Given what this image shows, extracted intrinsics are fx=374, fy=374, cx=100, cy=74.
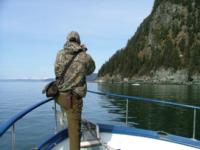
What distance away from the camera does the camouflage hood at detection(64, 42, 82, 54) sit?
20.1 feet

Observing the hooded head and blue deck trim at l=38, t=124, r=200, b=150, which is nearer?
the hooded head

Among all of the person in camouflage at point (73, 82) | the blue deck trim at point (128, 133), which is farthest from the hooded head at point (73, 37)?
the blue deck trim at point (128, 133)

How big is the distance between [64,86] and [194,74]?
18780 centimetres

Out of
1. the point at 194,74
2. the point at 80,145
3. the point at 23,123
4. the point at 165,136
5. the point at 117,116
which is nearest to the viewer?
the point at 80,145

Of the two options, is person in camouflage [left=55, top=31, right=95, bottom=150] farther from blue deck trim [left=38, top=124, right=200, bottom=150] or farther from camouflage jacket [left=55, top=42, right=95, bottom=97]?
blue deck trim [left=38, top=124, right=200, bottom=150]

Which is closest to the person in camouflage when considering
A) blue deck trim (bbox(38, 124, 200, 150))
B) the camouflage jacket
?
the camouflage jacket

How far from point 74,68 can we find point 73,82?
23cm

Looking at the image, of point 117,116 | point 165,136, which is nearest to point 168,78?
point 117,116

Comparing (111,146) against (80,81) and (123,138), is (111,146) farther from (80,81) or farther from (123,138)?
(80,81)

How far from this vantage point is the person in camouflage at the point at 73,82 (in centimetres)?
608

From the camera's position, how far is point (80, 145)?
21.5 feet

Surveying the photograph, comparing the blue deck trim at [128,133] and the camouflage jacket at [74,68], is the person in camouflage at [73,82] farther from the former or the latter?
the blue deck trim at [128,133]

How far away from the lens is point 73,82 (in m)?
6.14

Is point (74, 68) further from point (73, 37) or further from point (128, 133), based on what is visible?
point (128, 133)
